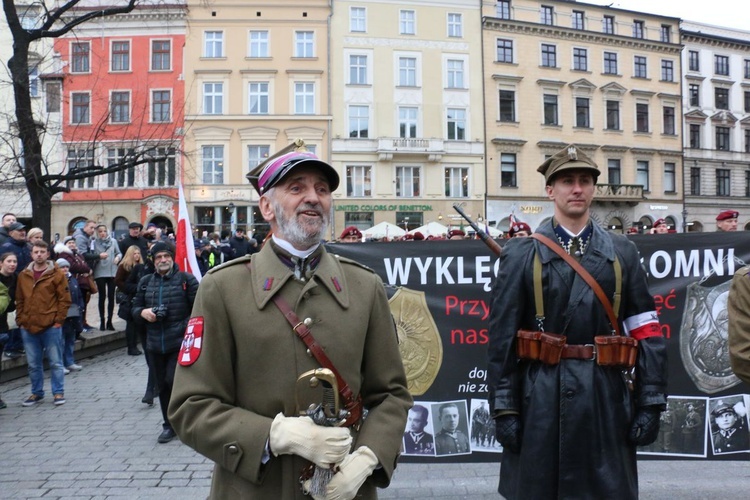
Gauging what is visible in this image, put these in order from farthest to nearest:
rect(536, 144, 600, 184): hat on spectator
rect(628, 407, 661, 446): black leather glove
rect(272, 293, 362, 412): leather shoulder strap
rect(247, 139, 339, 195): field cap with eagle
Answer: rect(536, 144, 600, 184): hat on spectator → rect(628, 407, 661, 446): black leather glove → rect(247, 139, 339, 195): field cap with eagle → rect(272, 293, 362, 412): leather shoulder strap

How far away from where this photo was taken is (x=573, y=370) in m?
2.94

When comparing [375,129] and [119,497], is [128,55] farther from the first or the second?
[119,497]

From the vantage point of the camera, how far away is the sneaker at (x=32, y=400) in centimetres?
785

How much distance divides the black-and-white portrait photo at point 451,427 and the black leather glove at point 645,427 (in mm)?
2062

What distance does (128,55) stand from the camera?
126 ft

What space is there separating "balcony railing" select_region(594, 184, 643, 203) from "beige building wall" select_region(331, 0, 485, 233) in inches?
352

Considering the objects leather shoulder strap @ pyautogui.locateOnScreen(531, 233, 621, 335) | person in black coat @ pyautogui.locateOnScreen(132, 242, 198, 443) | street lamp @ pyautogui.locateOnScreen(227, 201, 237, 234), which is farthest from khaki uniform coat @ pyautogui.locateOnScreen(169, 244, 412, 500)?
street lamp @ pyautogui.locateOnScreen(227, 201, 237, 234)

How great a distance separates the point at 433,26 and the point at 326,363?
40972mm

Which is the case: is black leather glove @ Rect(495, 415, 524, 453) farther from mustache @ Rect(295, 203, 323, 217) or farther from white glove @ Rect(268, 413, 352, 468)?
mustache @ Rect(295, 203, 323, 217)

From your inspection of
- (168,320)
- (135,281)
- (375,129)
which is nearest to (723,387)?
(168,320)

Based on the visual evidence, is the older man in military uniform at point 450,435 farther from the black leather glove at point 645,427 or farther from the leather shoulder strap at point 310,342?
the leather shoulder strap at point 310,342

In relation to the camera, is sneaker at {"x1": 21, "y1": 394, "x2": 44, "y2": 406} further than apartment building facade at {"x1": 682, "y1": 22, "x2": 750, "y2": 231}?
No

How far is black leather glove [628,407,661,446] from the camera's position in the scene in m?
2.91

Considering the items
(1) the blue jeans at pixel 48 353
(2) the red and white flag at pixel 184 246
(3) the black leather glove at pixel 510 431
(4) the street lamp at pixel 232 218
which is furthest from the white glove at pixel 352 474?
(4) the street lamp at pixel 232 218
